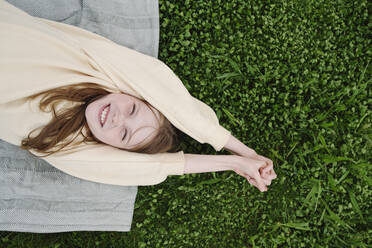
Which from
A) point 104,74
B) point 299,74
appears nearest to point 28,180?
point 104,74

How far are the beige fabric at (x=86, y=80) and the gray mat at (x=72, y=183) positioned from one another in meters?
0.40

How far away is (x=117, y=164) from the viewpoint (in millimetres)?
2514

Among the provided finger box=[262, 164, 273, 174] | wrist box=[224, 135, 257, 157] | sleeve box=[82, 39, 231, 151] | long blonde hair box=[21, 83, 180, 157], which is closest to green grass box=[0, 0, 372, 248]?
wrist box=[224, 135, 257, 157]

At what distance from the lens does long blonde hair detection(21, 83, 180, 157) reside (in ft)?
8.21

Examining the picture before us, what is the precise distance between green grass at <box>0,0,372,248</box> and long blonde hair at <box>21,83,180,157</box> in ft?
2.67

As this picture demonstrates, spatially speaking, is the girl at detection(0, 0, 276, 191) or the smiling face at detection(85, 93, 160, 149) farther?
the girl at detection(0, 0, 276, 191)

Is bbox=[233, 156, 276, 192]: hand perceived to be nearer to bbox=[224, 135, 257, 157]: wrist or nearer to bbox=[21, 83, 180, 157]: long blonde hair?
bbox=[224, 135, 257, 157]: wrist

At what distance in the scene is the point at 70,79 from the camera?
2477mm

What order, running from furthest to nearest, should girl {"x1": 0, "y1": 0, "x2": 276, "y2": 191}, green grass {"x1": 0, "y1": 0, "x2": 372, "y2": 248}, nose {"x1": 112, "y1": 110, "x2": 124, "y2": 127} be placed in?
green grass {"x1": 0, "y1": 0, "x2": 372, "y2": 248}, girl {"x1": 0, "y1": 0, "x2": 276, "y2": 191}, nose {"x1": 112, "y1": 110, "x2": 124, "y2": 127}

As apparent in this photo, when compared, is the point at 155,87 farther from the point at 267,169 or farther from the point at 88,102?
the point at 267,169

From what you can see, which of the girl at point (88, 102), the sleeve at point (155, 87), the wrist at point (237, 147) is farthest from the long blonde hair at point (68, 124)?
the wrist at point (237, 147)

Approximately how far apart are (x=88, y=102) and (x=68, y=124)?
0.83ft

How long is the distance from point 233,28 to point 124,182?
2.08 m

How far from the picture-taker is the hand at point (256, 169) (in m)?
2.71
